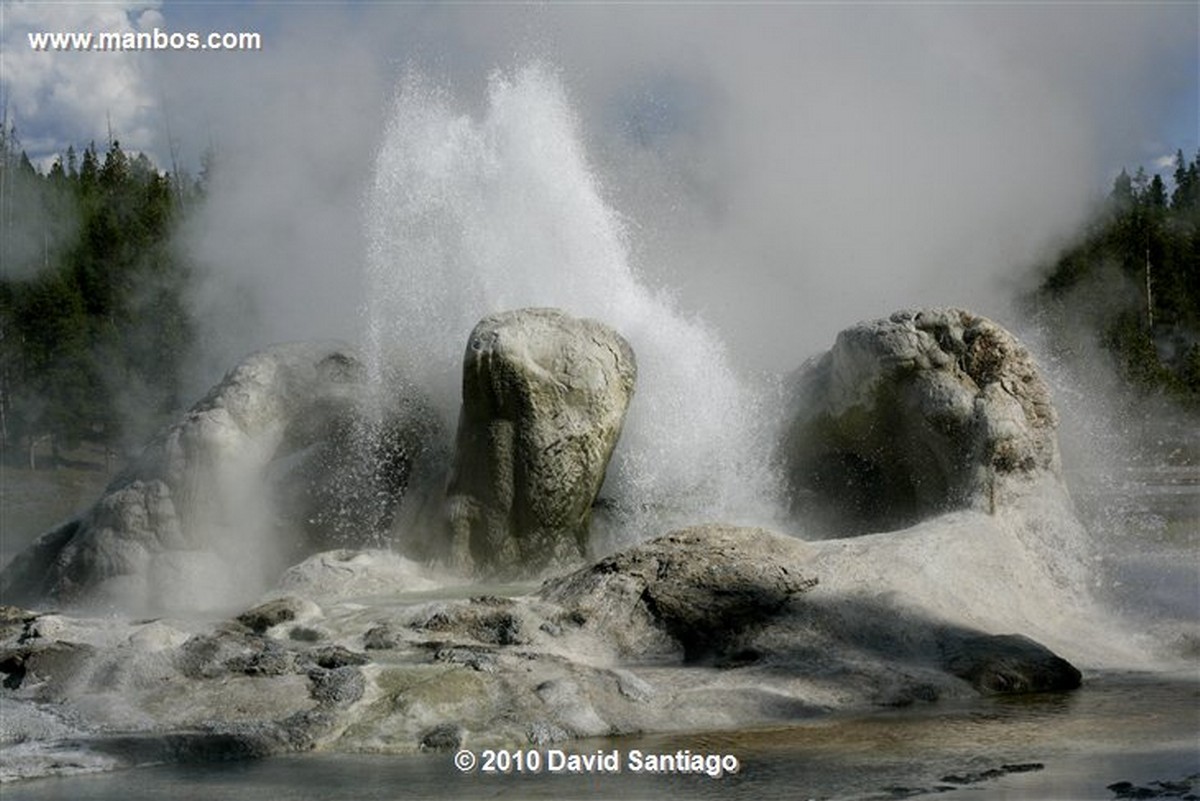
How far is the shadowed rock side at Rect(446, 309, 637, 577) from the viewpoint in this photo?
1038 centimetres

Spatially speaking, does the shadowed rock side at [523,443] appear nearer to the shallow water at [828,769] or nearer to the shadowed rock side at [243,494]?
the shadowed rock side at [243,494]

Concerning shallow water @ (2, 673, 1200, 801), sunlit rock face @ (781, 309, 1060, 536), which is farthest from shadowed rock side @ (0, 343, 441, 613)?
shallow water @ (2, 673, 1200, 801)

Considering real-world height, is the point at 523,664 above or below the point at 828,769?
above

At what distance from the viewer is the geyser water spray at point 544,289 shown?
448 inches

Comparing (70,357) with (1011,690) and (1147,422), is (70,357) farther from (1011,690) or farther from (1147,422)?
(1011,690)

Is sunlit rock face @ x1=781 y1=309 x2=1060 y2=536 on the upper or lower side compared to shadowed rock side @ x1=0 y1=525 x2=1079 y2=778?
upper

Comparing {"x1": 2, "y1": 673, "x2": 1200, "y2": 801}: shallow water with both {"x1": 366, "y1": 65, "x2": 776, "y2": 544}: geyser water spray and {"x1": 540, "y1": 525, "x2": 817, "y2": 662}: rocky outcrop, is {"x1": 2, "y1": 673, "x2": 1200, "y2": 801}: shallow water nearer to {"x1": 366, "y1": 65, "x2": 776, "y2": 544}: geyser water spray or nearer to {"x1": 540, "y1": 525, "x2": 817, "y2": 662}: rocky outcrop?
{"x1": 540, "y1": 525, "x2": 817, "y2": 662}: rocky outcrop

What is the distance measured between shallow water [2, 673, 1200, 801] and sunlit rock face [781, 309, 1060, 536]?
→ 3301 millimetres

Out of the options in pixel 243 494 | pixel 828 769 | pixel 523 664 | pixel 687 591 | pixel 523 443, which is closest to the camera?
pixel 828 769

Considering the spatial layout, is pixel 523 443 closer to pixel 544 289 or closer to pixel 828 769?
pixel 544 289

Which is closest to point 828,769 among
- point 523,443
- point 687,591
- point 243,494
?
point 687,591

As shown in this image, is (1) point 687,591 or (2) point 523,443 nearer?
(1) point 687,591

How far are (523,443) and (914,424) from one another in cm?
237

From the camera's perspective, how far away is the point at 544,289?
12.1m
